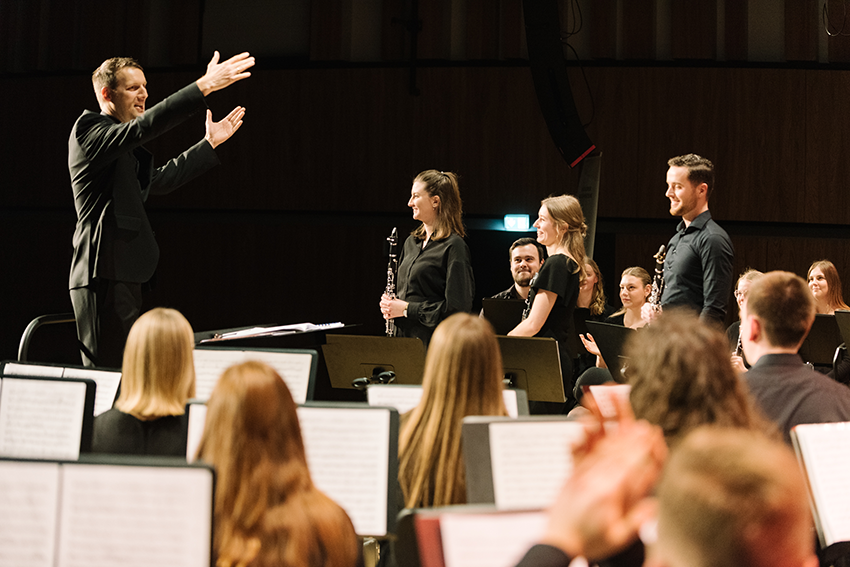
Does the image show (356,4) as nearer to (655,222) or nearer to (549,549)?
(655,222)

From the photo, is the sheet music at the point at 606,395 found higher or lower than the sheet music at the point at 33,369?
lower

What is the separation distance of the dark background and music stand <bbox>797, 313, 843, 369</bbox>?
241 cm

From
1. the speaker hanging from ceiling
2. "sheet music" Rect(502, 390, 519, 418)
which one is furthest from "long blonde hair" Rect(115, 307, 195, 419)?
the speaker hanging from ceiling

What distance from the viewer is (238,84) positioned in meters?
7.73

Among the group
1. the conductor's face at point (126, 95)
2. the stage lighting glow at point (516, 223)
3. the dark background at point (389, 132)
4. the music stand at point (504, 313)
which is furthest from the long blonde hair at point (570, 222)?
the stage lighting glow at point (516, 223)

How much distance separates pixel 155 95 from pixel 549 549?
781 centimetres

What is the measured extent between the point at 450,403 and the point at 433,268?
6.33 ft

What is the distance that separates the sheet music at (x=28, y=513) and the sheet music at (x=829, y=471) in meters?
1.63

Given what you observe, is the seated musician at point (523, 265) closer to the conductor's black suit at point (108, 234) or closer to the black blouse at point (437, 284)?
the black blouse at point (437, 284)

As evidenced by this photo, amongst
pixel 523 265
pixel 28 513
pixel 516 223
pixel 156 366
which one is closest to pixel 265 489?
pixel 28 513

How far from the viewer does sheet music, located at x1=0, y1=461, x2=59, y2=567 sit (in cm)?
131

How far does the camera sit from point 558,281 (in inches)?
146

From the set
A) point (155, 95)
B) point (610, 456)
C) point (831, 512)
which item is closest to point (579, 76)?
point (155, 95)

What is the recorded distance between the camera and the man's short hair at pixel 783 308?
6.91 feet
